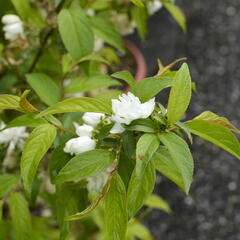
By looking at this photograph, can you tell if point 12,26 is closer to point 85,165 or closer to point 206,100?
point 85,165

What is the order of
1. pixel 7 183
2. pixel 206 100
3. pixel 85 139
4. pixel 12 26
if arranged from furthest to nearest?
pixel 206 100, pixel 12 26, pixel 7 183, pixel 85 139

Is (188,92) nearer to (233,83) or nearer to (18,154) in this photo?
(18,154)

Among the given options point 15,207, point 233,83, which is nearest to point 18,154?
point 15,207

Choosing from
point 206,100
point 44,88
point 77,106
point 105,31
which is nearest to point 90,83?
point 44,88

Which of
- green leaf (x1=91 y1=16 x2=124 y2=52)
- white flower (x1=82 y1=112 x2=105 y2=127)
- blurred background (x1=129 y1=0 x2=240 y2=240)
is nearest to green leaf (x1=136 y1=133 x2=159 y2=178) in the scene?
white flower (x1=82 y1=112 x2=105 y2=127)

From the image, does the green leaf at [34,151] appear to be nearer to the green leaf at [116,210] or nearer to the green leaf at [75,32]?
the green leaf at [116,210]
